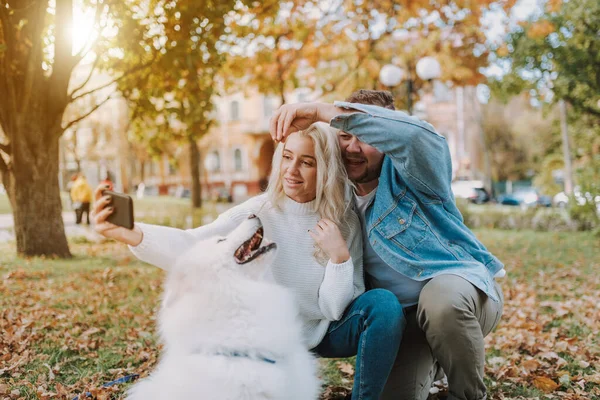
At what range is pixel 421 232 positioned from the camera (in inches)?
108

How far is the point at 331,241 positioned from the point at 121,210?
1.01 meters

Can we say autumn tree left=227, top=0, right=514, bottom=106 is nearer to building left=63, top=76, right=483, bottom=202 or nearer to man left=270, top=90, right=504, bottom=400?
man left=270, top=90, right=504, bottom=400

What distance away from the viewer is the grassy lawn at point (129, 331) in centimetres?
357

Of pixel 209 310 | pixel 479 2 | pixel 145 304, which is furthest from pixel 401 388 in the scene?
pixel 479 2

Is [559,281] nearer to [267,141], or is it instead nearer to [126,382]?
[126,382]

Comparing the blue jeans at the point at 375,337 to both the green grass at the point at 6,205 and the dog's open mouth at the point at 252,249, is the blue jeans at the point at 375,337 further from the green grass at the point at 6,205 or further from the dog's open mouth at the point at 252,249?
the green grass at the point at 6,205

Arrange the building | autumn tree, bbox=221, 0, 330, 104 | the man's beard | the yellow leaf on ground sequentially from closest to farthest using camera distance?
1. the man's beard
2. the yellow leaf on ground
3. autumn tree, bbox=221, 0, 330, 104
4. the building

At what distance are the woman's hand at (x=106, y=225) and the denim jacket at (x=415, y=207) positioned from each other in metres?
1.16

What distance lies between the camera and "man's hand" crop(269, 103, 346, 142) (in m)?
2.82

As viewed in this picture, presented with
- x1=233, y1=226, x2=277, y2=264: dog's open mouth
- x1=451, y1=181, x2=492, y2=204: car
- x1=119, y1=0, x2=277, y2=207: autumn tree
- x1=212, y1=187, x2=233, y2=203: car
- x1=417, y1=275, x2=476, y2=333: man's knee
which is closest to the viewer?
x1=233, y1=226, x2=277, y2=264: dog's open mouth

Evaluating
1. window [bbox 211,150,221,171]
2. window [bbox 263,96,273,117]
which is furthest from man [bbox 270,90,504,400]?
window [bbox 211,150,221,171]

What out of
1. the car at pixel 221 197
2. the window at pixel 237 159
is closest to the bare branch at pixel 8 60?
the car at pixel 221 197

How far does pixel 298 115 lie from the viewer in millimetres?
2854

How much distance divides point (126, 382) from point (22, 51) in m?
5.50
